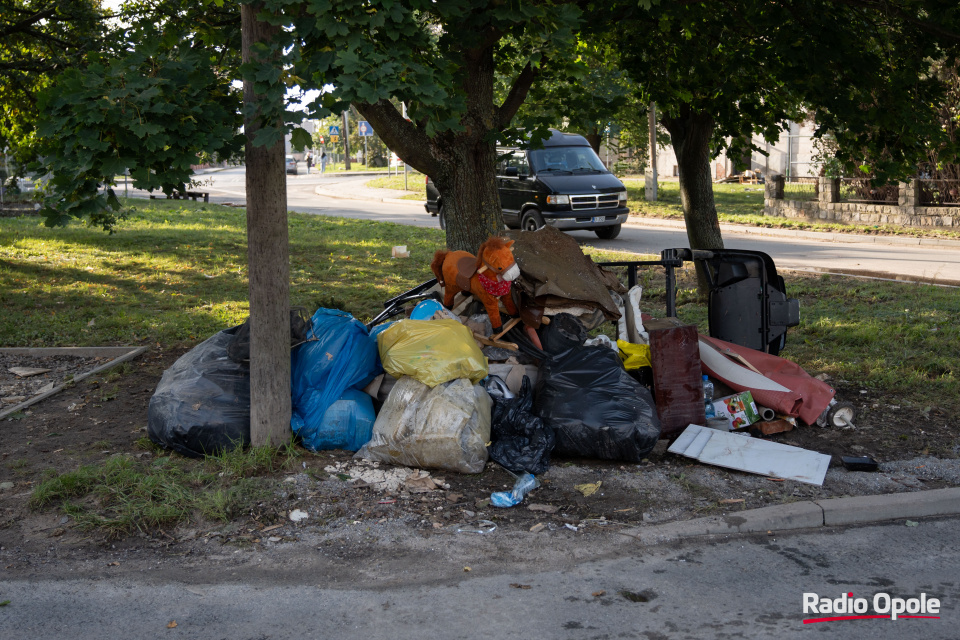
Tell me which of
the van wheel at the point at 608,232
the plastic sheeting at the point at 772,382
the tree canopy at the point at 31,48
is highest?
the tree canopy at the point at 31,48

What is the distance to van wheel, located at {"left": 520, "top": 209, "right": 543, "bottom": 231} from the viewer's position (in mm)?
15940

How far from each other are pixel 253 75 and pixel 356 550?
245cm

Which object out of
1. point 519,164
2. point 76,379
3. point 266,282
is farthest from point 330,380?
point 519,164

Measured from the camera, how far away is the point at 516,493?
14.7 ft

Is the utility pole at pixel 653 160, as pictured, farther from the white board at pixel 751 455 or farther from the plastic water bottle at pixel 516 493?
the plastic water bottle at pixel 516 493

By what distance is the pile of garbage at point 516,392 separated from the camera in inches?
190

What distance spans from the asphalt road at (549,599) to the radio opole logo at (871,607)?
3 centimetres

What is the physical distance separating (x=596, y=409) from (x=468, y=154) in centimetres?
266

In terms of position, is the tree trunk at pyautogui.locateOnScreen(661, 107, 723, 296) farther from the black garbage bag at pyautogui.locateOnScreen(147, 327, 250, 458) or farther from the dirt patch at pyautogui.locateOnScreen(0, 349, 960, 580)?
the black garbage bag at pyautogui.locateOnScreen(147, 327, 250, 458)

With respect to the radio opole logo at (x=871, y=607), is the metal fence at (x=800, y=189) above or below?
above

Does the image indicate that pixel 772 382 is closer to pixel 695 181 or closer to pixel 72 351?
pixel 695 181

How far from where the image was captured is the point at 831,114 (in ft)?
21.1

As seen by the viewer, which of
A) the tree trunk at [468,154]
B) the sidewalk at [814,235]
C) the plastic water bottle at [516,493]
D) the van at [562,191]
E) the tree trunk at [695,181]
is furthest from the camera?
the van at [562,191]

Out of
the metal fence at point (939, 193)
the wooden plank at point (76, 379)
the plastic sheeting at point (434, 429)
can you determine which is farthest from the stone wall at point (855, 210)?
the wooden plank at point (76, 379)
